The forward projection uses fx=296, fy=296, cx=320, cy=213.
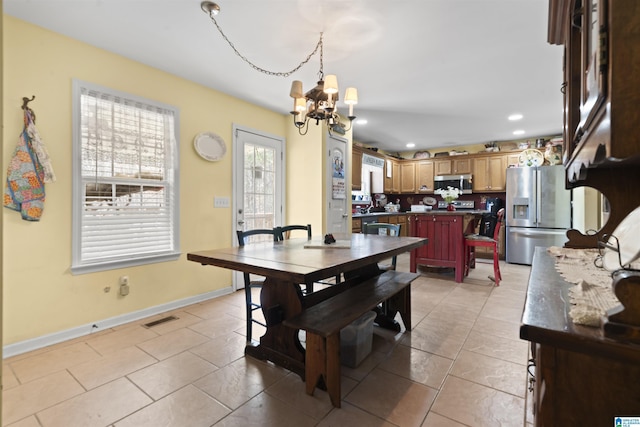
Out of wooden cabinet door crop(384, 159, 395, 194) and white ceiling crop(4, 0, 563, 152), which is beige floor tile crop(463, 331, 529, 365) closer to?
white ceiling crop(4, 0, 563, 152)

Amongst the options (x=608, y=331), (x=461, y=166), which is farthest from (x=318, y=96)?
(x=461, y=166)

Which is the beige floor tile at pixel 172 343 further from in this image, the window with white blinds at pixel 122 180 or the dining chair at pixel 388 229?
the dining chair at pixel 388 229

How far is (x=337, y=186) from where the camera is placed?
459cm

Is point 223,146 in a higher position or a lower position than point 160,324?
higher

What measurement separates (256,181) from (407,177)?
457 cm

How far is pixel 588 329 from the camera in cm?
63

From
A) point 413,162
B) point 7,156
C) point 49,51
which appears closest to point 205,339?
point 7,156

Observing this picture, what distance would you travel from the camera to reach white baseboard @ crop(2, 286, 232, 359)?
2240mm

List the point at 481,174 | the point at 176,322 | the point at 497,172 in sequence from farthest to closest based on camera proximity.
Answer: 1. the point at 481,174
2. the point at 497,172
3. the point at 176,322

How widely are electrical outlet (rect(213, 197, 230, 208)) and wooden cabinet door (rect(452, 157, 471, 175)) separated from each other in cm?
532

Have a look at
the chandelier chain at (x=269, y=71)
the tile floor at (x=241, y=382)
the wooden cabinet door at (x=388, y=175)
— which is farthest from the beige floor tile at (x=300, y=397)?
the wooden cabinet door at (x=388, y=175)

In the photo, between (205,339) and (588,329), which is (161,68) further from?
(588,329)

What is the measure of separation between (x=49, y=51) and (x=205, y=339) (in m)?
2.67

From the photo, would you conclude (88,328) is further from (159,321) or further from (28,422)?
(28,422)
